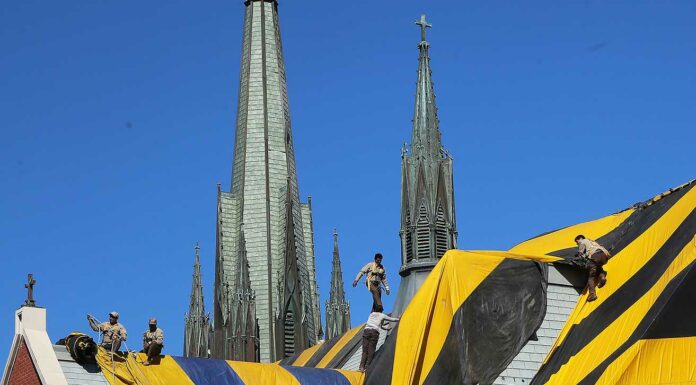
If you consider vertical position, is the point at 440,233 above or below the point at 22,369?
above

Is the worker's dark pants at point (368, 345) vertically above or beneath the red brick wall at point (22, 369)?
above

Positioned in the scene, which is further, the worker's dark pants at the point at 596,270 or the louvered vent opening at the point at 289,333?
the louvered vent opening at the point at 289,333

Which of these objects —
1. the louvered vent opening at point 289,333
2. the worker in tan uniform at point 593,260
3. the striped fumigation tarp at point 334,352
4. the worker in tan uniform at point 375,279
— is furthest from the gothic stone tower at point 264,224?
the worker in tan uniform at point 593,260

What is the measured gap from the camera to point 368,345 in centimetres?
3744

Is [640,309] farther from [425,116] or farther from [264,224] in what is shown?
[264,224]

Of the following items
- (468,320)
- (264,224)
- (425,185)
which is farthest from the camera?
(264,224)

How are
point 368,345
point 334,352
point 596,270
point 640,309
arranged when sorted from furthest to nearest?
point 334,352
point 368,345
point 596,270
point 640,309

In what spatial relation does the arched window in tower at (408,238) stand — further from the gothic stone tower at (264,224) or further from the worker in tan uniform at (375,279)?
the worker in tan uniform at (375,279)

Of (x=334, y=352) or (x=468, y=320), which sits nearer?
(x=468, y=320)

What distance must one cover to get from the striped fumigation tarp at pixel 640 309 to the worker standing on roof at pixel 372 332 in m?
4.23

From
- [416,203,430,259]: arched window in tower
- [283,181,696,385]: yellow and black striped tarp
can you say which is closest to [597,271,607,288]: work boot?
[283,181,696,385]: yellow and black striped tarp

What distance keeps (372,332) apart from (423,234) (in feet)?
99.7

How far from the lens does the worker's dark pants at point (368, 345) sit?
122 ft

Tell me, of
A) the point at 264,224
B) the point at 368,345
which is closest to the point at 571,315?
the point at 368,345
